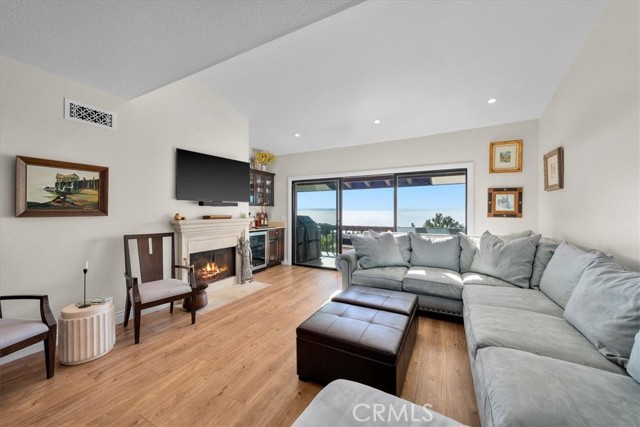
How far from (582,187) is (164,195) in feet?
14.9

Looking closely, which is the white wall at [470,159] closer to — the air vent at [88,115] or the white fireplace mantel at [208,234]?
the white fireplace mantel at [208,234]

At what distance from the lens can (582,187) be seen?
87.9 inches

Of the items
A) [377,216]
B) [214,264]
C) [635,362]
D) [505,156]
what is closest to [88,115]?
[214,264]

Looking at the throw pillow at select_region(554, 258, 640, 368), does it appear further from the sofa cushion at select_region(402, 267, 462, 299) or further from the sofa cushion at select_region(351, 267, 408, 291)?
the sofa cushion at select_region(351, 267, 408, 291)

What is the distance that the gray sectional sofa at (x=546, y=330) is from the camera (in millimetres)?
917

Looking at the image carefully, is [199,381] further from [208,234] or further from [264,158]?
[264,158]

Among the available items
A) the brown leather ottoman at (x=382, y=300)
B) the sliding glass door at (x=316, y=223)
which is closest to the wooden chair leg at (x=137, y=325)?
the brown leather ottoman at (x=382, y=300)

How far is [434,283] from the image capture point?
271 cm

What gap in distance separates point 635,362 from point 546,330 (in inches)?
18.7

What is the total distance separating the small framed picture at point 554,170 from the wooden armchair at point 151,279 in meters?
4.22

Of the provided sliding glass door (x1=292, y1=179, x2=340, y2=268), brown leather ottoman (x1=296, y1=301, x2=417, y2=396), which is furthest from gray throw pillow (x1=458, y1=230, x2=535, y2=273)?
sliding glass door (x1=292, y1=179, x2=340, y2=268)

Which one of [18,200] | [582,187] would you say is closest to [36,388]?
[18,200]

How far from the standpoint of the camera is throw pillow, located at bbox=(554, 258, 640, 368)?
3.82ft

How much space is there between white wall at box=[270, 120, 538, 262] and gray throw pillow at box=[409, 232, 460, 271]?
3.03ft
